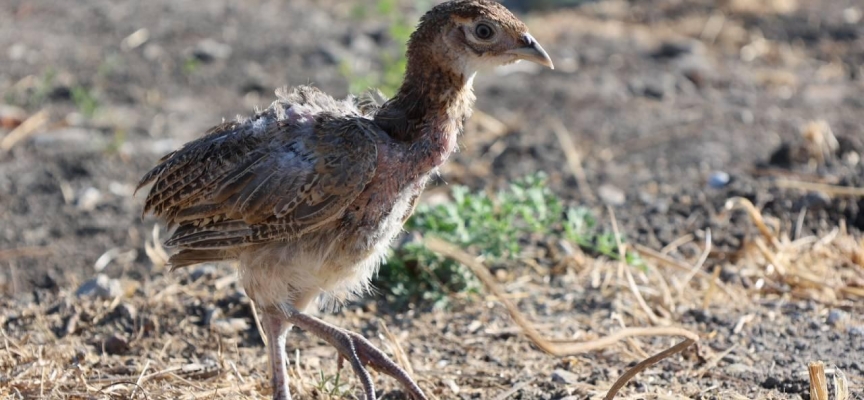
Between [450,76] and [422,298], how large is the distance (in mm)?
1689

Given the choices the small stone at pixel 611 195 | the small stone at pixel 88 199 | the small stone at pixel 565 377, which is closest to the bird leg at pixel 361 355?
the small stone at pixel 565 377

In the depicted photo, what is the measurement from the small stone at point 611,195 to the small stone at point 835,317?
1812 mm

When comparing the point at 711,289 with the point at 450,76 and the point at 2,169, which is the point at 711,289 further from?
the point at 2,169

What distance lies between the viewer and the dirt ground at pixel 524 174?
488 cm

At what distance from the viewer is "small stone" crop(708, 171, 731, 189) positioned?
6944 mm

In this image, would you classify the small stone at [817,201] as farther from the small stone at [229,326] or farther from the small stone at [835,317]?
the small stone at [229,326]

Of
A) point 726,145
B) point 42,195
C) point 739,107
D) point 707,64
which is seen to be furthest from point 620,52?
point 42,195

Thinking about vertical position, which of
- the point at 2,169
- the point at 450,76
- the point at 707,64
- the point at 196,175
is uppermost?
the point at 450,76

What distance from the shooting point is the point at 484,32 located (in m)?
4.37

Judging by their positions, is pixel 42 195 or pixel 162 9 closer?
pixel 42 195

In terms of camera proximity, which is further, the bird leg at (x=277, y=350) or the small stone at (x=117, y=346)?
the small stone at (x=117, y=346)

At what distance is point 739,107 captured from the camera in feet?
28.4

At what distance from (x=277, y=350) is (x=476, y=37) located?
151 centimetres

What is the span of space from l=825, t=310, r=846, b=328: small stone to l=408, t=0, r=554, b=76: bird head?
199 cm
